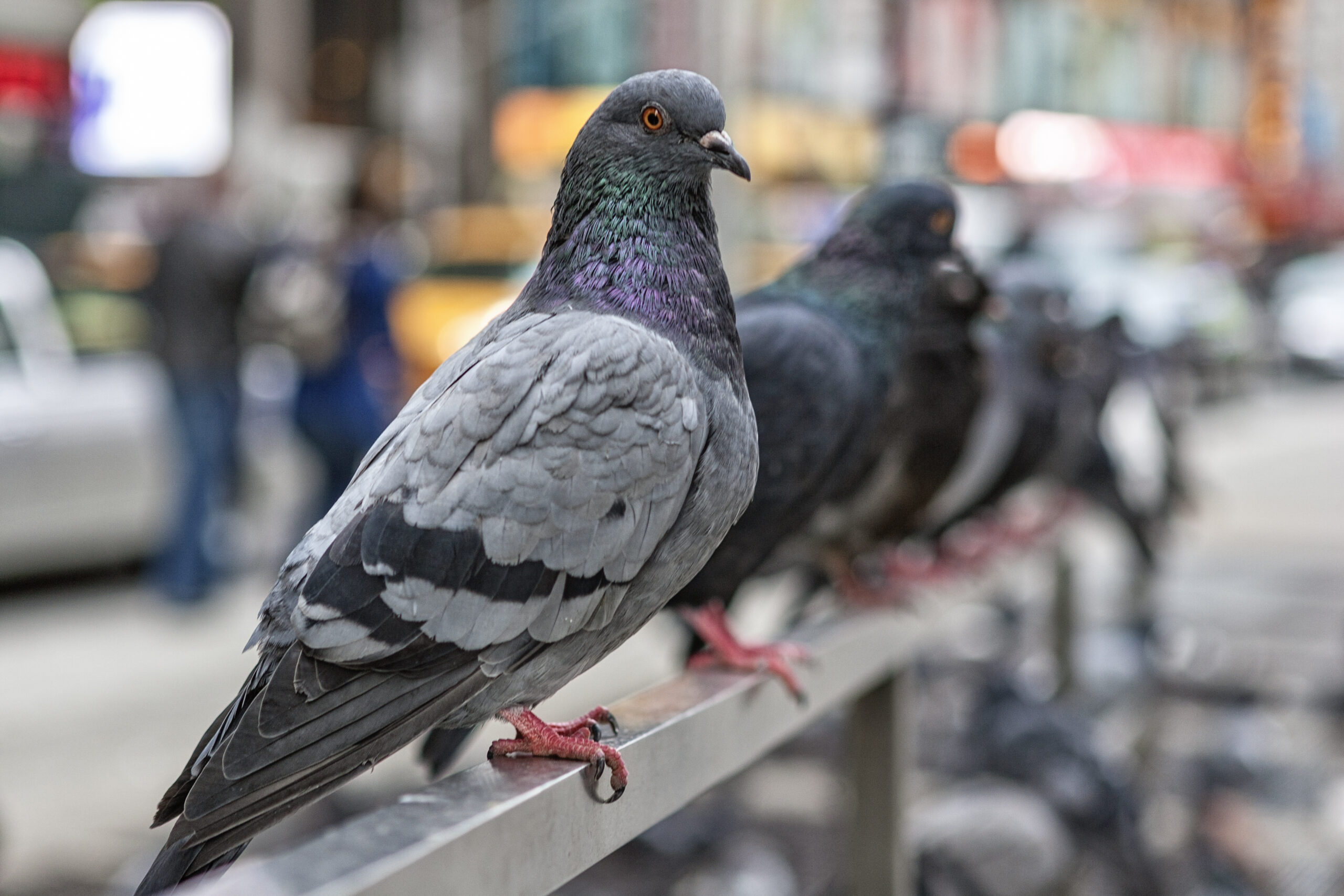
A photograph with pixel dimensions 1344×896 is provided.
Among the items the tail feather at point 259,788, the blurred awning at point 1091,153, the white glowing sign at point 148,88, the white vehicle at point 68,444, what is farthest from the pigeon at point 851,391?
the white glowing sign at point 148,88

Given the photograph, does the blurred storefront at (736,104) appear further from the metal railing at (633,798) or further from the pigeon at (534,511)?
the pigeon at (534,511)

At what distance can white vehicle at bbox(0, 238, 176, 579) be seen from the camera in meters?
6.75

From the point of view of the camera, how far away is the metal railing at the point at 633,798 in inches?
46.2

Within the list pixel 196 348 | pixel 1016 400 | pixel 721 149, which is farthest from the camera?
pixel 196 348

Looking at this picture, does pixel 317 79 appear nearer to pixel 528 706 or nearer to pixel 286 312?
pixel 286 312

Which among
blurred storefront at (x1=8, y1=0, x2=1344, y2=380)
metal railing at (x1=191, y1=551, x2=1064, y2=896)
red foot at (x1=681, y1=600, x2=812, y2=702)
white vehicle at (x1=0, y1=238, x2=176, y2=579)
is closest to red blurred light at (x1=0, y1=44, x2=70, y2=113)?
blurred storefront at (x1=8, y1=0, x2=1344, y2=380)

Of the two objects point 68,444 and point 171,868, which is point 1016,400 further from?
point 68,444

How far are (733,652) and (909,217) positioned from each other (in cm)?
85

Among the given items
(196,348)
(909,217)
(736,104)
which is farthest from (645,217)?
(196,348)

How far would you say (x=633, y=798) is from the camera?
1587mm

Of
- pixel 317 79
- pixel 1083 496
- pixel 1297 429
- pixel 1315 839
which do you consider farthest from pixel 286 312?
pixel 1297 429

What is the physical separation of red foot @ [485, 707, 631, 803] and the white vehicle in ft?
18.8

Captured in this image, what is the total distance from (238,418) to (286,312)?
1329 mm

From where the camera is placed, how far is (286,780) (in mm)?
1341
